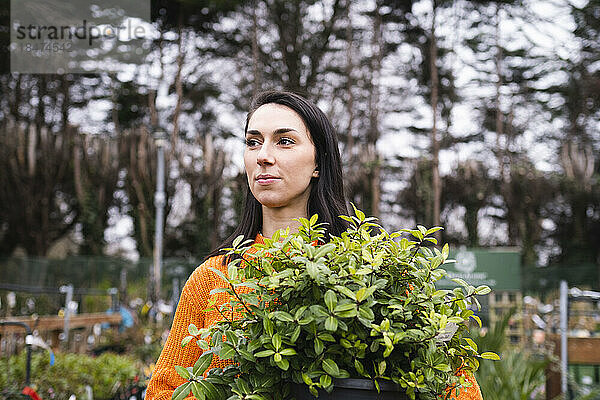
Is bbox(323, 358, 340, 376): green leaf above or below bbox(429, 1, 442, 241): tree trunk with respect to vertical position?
below

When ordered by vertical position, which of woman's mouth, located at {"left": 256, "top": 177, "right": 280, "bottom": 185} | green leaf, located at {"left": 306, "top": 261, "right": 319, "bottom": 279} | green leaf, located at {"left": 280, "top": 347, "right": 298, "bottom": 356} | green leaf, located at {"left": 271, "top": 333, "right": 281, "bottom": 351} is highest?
woman's mouth, located at {"left": 256, "top": 177, "right": 280, "bottom": 185}

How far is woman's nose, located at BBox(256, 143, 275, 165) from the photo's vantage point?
4.72 ft

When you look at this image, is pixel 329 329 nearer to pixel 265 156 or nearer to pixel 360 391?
pixel 360 391

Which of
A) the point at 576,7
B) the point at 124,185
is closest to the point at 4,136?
the point at 124,185

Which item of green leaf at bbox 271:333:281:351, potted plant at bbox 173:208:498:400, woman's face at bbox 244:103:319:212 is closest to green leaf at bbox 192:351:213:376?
potted plant at bbox 173:208:498:400

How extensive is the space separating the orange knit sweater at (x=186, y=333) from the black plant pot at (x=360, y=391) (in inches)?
10.0

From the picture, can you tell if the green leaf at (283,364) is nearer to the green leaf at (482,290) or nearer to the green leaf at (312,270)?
the green leaf at (312,270)

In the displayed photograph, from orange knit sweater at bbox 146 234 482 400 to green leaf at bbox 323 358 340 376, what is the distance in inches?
13.2

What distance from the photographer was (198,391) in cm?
90

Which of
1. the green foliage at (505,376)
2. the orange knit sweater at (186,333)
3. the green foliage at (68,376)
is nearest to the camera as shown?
the orange knit sweater at (186,333)

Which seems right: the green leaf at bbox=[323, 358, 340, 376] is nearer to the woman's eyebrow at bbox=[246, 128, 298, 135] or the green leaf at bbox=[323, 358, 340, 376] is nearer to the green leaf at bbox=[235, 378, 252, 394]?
the green leaf at bbox=[235, 378, 252, 394]

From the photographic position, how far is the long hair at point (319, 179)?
5.14 ft

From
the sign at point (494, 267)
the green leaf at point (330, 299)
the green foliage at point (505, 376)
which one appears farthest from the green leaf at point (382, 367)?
the sign at point (494, 267)

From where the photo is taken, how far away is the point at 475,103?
1739cm
